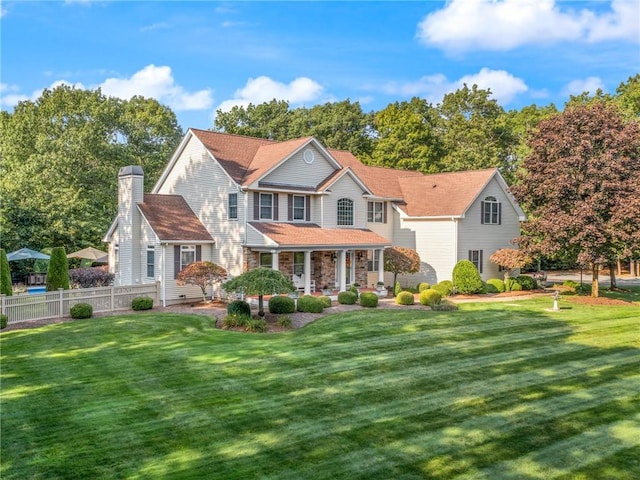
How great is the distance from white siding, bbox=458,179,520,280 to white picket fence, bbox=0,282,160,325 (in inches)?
709

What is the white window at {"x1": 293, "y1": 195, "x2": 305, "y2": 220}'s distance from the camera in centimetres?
2834

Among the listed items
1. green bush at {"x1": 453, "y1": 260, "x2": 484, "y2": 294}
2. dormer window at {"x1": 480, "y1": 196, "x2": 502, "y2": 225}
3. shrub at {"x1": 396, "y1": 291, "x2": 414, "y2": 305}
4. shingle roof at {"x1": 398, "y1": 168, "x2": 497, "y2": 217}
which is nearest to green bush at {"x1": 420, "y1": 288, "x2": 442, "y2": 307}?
shrub at {"x1": 396, "y1": 291, "x2": 414, "y2": 305}

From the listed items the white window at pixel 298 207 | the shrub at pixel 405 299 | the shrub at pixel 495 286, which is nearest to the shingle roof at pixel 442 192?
the shrub at pixel 495 286

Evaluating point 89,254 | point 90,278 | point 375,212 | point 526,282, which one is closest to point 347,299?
point 375,212

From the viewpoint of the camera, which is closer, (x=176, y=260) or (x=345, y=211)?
(x=176, y=260)

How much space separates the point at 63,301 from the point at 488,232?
23717 millimetres

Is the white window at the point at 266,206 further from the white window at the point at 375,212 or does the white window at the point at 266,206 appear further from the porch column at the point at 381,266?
the white window at the point at 375,212

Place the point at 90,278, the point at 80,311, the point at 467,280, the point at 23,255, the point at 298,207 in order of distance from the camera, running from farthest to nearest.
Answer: the point at 23,255
the point at 467,280
the point at 298,207
the point at 90,278
the point at 80,311

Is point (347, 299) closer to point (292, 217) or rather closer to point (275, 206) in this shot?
point (292, 217)

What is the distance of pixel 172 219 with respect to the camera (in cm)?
2670

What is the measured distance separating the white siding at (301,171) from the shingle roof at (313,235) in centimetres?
228

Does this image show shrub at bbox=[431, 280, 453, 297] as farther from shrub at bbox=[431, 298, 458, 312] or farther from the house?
shrub at bbox=[431, 298, 458, 312]

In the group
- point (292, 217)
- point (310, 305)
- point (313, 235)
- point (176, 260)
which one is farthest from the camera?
point (292, 217)

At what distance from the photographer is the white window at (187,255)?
1013 inches
